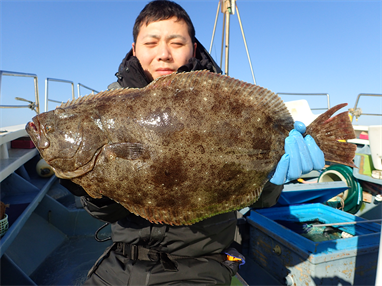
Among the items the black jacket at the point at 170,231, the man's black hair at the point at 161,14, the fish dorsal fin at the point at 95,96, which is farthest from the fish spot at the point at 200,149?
the man's black hair at the point at 161,14

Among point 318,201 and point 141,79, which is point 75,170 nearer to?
point 141,79

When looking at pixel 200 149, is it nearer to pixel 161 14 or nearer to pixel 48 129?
pixel 48 129

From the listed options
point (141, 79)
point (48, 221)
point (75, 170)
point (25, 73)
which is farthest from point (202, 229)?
point (25, 73)

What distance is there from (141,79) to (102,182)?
43.1 inches

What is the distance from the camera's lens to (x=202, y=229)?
2.22m

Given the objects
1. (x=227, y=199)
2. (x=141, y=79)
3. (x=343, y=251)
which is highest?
(x=141, y=79)

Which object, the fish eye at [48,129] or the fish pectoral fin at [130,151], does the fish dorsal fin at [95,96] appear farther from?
the fish pectoral fin at [130,151]

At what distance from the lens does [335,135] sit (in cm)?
210

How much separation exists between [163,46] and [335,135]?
68.3 inches

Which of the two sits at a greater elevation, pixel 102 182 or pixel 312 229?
pixel 102 182

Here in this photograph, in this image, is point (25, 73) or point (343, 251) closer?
point (343, 251)

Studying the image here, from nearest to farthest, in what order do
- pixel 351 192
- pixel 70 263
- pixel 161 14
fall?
pixel 161 14
pixel 70 263
pixel 351 192

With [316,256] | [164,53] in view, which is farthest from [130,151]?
[316,256]

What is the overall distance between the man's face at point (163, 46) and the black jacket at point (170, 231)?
130 mm
